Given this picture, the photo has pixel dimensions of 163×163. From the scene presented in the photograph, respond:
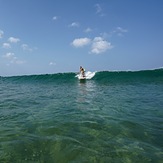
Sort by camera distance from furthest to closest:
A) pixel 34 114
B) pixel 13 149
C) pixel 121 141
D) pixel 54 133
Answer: pixel 34 114 → pixel 54 133 → pixel 121 141 → pixel 13 149

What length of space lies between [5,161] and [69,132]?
2.21 m

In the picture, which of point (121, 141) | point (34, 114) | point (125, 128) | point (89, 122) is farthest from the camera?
point (34, 114)

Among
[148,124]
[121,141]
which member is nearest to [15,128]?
[121,141]

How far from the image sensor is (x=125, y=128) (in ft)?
21.7

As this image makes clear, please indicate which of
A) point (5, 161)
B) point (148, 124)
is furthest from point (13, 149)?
point (148, 124)

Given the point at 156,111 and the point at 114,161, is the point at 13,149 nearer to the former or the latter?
the point at 114,161

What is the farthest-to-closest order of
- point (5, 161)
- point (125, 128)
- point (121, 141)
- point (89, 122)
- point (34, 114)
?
point (34, 114) → point (89, 122) → point (125, 128) → point (121, 141) → point (5, 161)

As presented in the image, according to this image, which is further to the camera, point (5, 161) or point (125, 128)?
point (125, 128)

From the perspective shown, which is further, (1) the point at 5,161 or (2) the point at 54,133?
(2) the point at 54,133

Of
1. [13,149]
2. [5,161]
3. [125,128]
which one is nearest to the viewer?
[5,161]

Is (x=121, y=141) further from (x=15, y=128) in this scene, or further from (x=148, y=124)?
(x=15, y=128)

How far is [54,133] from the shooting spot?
20.2 feet

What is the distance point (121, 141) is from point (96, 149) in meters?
0.90

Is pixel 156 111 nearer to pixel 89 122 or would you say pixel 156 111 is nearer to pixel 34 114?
pixel 89 122
